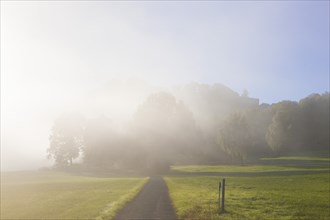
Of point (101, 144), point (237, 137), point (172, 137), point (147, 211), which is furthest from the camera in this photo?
point (237, 137)

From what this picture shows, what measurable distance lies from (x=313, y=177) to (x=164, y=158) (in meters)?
53.5

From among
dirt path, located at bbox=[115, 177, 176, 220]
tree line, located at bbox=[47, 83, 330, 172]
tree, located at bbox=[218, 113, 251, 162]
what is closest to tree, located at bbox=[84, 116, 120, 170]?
tree line, located at bbox=[47, 83, 330, 172]

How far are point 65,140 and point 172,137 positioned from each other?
147 feet

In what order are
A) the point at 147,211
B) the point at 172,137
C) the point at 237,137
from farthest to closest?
the point at 237,137
the point at 172,137
the point at 147,211

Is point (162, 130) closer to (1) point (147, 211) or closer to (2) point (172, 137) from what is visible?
(2) point (172, 137)

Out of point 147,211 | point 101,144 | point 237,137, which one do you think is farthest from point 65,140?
point 147,211

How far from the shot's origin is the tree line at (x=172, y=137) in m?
111

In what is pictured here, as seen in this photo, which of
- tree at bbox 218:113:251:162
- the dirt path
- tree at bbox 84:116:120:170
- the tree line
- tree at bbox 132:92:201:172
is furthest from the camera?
tree at bbox 218:113:251:162

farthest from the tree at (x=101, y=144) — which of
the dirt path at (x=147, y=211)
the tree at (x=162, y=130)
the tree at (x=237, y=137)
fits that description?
the dirt path at (x=147, y=211)

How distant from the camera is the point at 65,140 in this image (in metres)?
132

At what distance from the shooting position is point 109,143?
117188 mm

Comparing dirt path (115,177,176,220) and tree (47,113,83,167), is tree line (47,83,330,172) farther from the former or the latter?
dirt path (115,177,176,220)

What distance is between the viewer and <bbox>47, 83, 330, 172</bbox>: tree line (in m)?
111

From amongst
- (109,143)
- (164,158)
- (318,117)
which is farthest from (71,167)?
(318,117)
